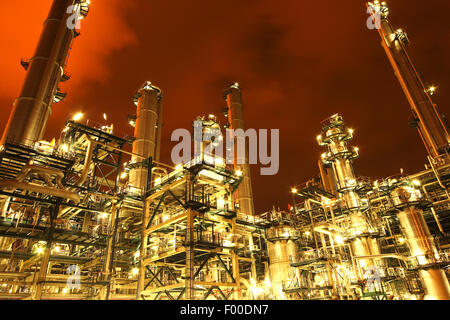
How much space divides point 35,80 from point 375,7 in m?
50.2

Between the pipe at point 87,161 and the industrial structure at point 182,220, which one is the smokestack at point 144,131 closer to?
the industrial structure at point 182,220

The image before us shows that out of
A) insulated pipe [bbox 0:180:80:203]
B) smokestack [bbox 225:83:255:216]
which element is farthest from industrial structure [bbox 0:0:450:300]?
smokestack [bbox 225:83:255:216]

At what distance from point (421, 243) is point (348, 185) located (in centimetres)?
954

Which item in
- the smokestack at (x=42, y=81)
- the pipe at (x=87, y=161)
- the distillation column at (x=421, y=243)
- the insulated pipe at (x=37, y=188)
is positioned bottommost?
the distillation column at (x=421, y=243)

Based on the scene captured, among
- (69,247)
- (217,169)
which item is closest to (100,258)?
(69,247)

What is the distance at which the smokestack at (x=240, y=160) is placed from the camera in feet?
A: 152

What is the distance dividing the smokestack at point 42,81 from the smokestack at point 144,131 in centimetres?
1150

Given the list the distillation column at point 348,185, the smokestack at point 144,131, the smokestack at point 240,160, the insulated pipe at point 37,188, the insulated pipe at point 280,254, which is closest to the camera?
the insulated pipe at point 37,188

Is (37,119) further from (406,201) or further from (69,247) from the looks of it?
(406,201)

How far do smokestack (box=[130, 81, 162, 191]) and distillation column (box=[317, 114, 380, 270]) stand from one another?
2384 cm

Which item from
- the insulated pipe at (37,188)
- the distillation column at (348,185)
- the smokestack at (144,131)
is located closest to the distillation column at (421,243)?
the distillation column at (348,185)

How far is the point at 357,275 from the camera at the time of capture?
2994 cm

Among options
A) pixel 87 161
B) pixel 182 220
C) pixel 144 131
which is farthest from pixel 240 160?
pixel 87 161

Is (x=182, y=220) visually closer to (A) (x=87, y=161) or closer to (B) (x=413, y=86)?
(A) (x=87, y=161)
